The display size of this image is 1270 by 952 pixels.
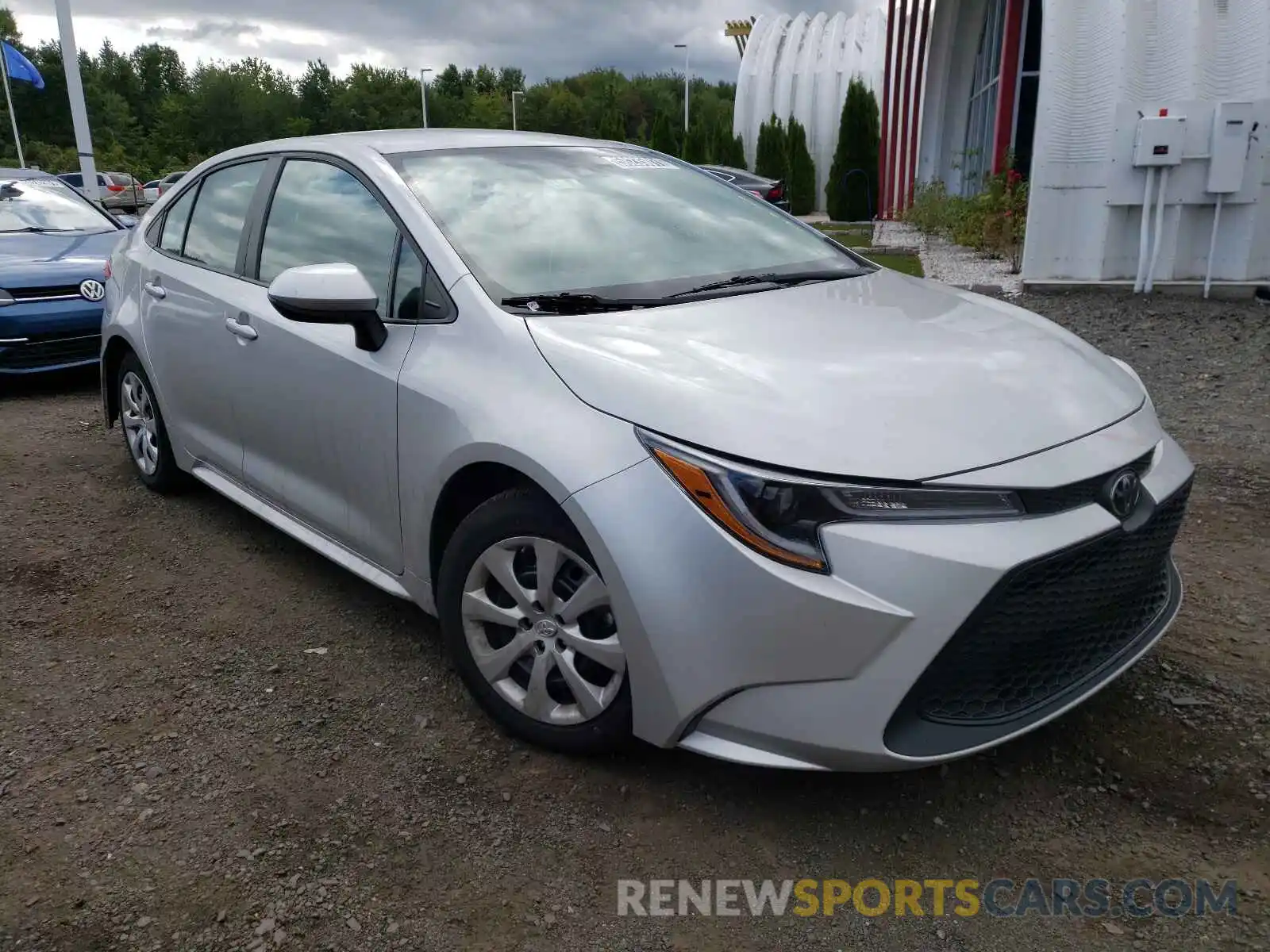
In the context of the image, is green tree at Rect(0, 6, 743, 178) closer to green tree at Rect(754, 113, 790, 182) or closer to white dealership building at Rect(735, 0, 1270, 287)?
green tree at Rect(754, 113, 790, 182)

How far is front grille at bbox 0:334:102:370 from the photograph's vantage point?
6832 millimetres

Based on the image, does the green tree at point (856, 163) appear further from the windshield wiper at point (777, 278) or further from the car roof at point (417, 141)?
the windshield wiper at point (777, 278)


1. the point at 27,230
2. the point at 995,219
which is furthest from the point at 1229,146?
the point at 27,230

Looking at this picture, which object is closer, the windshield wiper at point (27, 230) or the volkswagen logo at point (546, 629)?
the volkswagen logo at point (546, 629)

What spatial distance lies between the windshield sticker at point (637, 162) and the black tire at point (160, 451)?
2.27 meters

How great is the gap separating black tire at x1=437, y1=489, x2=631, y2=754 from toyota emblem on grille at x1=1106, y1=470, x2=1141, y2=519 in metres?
1.16

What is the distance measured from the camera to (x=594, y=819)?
2502 mm

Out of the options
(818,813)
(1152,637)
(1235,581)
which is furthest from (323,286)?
(1235,581)

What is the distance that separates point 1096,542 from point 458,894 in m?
1.57

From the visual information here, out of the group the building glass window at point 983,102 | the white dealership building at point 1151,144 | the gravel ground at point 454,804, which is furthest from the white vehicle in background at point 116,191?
the building glass window at point 983,102

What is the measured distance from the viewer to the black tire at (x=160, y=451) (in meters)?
4.58

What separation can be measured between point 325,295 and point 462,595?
0.91m

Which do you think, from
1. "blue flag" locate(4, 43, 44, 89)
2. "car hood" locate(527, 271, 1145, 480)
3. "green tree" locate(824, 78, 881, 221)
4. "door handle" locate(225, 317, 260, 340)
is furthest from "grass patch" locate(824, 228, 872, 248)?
"blue flag" locate(4, 43, 44, 89)

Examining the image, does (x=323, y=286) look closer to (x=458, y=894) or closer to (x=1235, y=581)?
(x=458, y=894)
